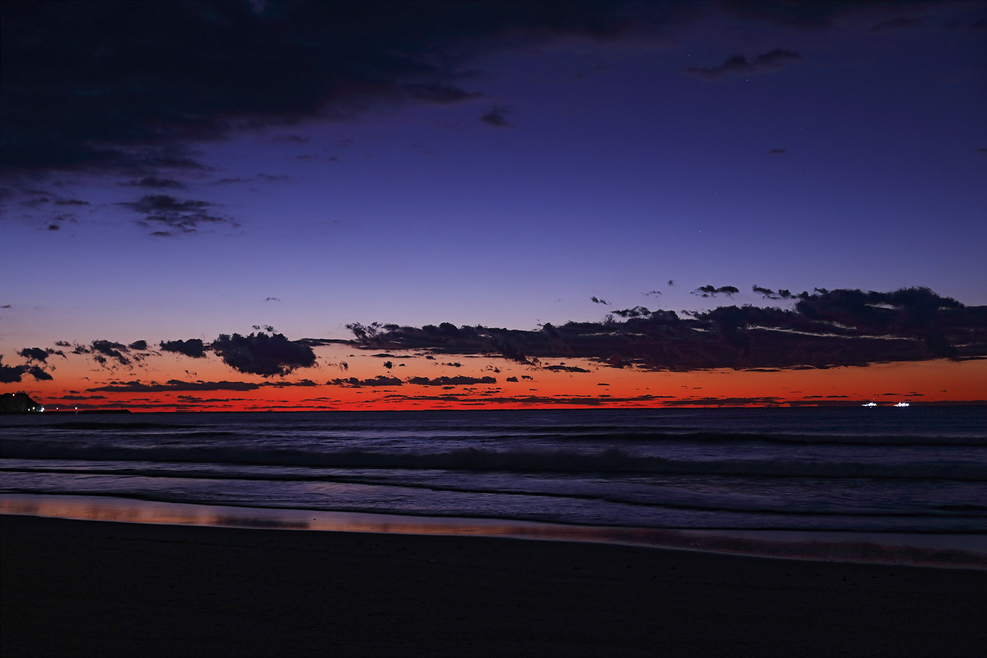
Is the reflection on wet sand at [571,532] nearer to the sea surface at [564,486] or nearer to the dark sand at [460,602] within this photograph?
the sea surface at [564,486]

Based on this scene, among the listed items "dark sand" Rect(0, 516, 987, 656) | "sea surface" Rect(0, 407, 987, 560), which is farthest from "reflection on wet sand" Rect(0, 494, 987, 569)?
"dark sand" Rect(0, 516, 987, 656)

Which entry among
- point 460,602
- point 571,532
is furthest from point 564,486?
point 460,602

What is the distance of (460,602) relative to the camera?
24.6ft

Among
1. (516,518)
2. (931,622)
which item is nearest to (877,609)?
(931,622)

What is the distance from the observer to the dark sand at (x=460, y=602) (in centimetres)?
602

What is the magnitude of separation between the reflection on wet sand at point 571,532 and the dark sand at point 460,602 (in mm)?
1186

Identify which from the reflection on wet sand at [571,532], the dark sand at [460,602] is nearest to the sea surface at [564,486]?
the reflection on wet sand at [571,532]

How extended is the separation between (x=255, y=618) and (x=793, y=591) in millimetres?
6177

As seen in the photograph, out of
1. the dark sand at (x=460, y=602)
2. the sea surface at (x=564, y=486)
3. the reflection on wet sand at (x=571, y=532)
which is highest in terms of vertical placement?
the dark sand at (x=460, y=602)

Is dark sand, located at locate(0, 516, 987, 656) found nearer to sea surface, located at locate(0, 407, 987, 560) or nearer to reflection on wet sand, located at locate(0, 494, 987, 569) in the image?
reflection on wet sand, located at locate(0, 494, 987, 569)

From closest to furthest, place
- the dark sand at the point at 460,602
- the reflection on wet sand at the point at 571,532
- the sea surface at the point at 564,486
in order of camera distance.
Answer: the dark sand at the point at 460,602, the reflection on wet sand at the point at 571,532, the sea surface at the point at 564,486

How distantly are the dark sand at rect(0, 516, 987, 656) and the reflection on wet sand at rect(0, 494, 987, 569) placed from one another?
1186mm

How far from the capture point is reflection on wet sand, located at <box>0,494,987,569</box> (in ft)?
35.1

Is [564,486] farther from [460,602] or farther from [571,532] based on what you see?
[460,602]
